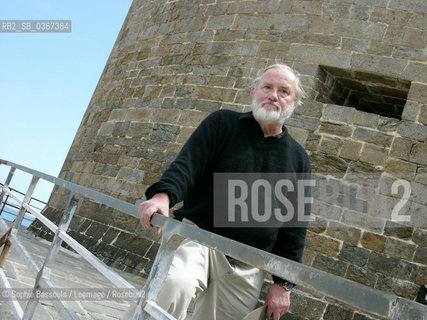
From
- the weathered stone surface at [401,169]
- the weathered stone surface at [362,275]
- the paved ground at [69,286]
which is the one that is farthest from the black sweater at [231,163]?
the weathered stone surface at [401,169]

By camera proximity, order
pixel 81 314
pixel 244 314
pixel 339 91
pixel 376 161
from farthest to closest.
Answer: pixel 339 91, pixel 376 161, pixel 81 314, pixel 244 314

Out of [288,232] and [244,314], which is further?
[288,232]

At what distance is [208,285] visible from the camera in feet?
6.07

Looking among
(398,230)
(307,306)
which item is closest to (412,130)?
(398,230)

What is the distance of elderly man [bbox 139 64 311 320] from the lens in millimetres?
1668

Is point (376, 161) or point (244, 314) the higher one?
point (376, 161)

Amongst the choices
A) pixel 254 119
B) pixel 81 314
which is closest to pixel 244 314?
pixel 254 119

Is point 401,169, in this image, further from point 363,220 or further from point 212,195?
point 212,195

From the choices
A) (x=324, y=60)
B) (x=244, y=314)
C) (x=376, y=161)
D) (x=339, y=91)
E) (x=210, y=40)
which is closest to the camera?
(x=244, y=314)

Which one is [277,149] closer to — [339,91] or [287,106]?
[287,106]

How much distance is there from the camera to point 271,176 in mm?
1953

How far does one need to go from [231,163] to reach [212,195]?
0.51 ft

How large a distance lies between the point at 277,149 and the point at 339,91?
4.04 m

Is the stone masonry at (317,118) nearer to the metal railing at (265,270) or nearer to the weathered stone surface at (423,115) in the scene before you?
the weathered stone surface at (423,115)
